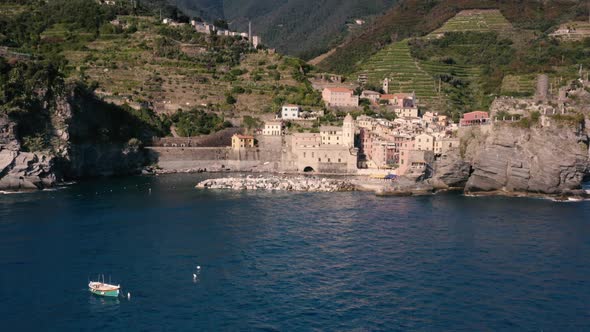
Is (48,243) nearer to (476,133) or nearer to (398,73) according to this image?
(476,133)

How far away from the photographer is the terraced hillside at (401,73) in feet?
316

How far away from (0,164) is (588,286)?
47348mm

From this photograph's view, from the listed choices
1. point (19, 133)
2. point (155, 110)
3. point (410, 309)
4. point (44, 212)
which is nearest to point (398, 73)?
point (155, 110)

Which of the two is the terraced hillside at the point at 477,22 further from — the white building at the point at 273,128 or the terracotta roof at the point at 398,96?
the white building at the point at 273,128

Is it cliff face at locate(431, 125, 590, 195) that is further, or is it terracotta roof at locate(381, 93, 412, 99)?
terracotta roof at locate(381, 93, 412, 99)

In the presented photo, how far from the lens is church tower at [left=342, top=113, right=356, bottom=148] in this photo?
6944 cm

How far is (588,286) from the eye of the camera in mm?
30250

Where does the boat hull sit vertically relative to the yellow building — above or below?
below

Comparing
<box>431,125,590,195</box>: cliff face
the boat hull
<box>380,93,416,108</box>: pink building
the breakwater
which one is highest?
<box>380,93,416,108</box>: pink building

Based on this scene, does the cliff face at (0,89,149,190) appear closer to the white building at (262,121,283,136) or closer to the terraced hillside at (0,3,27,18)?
the white building at (262,121,283,136)

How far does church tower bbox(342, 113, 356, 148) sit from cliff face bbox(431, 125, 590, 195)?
13374mm

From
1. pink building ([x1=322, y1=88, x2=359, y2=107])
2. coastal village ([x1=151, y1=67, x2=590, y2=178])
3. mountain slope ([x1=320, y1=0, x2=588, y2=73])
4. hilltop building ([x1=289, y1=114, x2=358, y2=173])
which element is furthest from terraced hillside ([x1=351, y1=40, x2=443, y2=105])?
hilltop building ([x1=289, y1=114, x2=358, y2=173])

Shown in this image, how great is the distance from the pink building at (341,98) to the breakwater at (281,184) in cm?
2745

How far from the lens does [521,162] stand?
5381 cm
